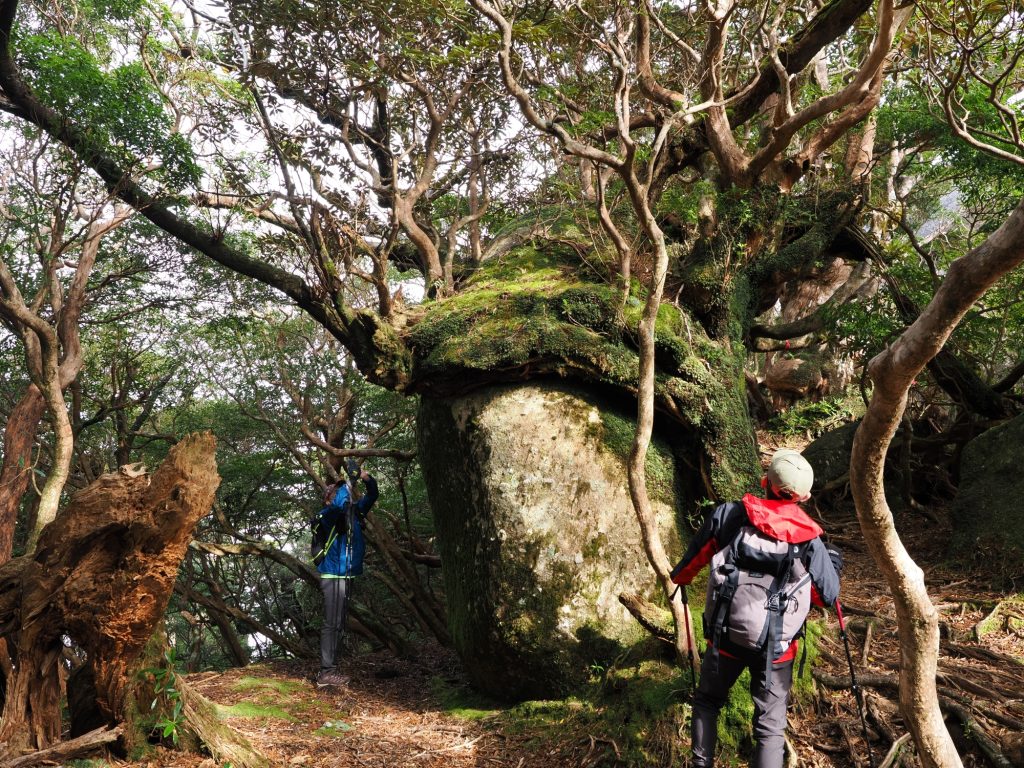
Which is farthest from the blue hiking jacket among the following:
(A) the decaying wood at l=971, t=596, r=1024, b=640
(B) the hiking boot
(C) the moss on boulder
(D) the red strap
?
(A) the decaying wood at l=971, t=596, r=1024, b=640

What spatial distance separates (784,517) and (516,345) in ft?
10.8

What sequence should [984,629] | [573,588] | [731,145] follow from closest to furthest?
[984,629], [573,588], [731,145]

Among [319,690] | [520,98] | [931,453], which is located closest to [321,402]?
[319,690]

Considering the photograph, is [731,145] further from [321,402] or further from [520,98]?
[321,402]

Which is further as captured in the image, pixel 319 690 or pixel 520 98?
pixel 319 690

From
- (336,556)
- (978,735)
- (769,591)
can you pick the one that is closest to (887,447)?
(769,591)

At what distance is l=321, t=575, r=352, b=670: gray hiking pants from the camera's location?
6973 mm

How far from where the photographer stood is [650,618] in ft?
16.7

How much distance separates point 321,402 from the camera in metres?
13.2

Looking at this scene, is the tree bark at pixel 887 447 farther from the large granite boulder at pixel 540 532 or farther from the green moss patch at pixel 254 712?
the green moss patch at pixel 254 712

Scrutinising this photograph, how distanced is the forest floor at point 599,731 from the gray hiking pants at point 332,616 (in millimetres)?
339

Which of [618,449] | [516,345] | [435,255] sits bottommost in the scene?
[618,449]

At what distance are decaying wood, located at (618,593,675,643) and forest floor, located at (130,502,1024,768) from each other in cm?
71

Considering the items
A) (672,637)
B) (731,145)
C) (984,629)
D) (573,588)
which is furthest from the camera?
(731,145)
